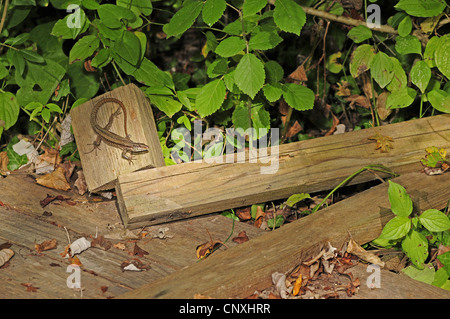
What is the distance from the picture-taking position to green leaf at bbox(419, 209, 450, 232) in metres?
2.87

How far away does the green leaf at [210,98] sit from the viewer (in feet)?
10.9

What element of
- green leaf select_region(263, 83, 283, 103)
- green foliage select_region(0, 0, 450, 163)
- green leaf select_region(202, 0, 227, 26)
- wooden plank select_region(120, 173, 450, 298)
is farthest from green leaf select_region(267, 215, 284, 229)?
green leaf select_region(202, 0, 227, 26)

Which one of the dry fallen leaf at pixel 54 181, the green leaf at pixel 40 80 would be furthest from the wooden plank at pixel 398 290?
the green leaf at pixel 40 80

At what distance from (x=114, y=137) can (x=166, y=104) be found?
491 millimetres

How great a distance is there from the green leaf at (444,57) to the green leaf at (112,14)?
1993 mm

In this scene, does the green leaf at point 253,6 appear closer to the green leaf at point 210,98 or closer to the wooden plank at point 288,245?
the green leaf at point 210,98

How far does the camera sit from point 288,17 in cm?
300

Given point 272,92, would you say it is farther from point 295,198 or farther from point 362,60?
point 362,60

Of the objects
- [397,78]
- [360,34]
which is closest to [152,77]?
[360,34]

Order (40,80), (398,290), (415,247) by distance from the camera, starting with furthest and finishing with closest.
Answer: (40,80) → (415,247) → (398,290)

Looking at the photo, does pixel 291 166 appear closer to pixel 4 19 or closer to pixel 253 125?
pixel 253 125

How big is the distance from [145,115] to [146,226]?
2.49ft

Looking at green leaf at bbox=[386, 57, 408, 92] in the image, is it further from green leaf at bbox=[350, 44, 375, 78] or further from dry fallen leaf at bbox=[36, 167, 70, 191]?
dry fallen leaf at bbox=[36, 167, 70, 191]

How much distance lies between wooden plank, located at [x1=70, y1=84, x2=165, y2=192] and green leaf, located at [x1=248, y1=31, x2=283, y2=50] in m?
0.82
